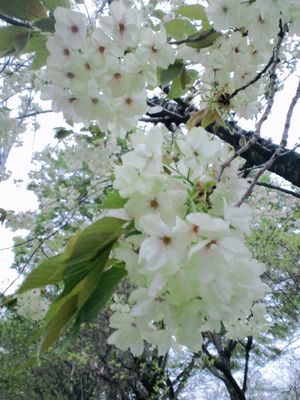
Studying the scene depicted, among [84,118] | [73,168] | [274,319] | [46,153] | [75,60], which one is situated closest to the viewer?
[75,60]

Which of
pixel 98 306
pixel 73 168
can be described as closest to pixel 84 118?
pixel 98 306

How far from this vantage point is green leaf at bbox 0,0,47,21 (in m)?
0.93

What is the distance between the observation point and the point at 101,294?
26.8 inches

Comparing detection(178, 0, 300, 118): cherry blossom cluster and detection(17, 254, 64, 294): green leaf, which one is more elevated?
detection(178, 0, 300, 118): cherry blossom cluster

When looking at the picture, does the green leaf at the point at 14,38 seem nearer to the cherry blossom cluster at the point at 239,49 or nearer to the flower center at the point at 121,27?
the flower center at the point at 121,27

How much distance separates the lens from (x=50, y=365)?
1111 centimetres

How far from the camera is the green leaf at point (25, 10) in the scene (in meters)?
0.93

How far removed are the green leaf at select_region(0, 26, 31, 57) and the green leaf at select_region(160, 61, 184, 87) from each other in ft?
1.21

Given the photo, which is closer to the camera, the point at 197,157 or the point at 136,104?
the point at 197,157

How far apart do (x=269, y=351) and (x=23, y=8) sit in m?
12.6

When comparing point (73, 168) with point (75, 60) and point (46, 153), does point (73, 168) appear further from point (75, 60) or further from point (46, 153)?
point (75, 60)

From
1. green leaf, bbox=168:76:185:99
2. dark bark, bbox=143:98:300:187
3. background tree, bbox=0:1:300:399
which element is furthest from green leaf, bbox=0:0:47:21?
dark bark, bbox=143:98:300:187

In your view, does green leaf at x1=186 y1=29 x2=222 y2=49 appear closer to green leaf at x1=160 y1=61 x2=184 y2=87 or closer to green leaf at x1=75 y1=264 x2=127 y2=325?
green leaf at x1=160 y1=61 x2=184 y2=87

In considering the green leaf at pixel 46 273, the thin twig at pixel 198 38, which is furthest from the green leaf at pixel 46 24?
the green leaf at pixel 46 273
